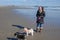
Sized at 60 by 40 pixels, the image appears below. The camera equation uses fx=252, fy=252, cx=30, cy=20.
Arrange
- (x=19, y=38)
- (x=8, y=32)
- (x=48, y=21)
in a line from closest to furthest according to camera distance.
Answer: (x=19, y=38) < (x=8, y=32) < (x=48, y=21)

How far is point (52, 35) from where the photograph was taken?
14.1 metres

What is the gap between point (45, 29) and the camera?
51.5 feet

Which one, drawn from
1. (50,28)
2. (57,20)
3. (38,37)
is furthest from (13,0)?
(38,37)

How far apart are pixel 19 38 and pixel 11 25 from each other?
15.7 feet

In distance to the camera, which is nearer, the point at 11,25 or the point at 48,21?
the point at 11,25

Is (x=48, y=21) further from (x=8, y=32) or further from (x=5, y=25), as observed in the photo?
(x=8, y=32)

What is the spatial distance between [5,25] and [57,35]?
4.17 metres

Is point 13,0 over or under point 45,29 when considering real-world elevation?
over

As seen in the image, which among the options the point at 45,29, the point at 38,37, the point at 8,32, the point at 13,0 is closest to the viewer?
the point at 38,37

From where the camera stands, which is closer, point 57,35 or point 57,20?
point 57,35

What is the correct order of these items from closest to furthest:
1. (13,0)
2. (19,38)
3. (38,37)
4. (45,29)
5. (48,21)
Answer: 1. (19,38)
2. (38,37)
3. (45,29)
4. (48,21)
5. (13,0)

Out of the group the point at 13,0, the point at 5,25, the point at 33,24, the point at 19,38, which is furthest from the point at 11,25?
the point at 13,0

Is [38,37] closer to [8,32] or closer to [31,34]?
[31,34]

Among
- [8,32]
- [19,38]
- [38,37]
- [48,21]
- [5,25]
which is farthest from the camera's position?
[48,21]
